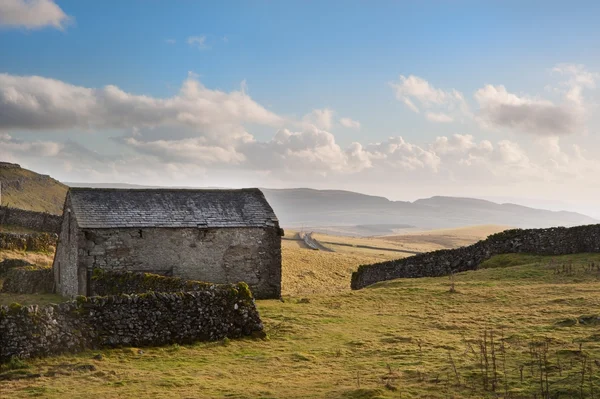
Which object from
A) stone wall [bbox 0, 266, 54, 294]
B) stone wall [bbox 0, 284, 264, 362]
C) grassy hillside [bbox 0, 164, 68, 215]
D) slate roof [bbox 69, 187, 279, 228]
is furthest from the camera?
grassy hillside [bbox 0, 164, 68, 215]

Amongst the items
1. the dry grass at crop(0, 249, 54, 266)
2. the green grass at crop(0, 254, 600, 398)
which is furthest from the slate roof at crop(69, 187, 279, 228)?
the dry grass at crop(0, 249, 54, 266)

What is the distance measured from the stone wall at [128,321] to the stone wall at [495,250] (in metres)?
17.6

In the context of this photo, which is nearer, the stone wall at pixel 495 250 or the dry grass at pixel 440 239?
the stone wall at pixel 495 250

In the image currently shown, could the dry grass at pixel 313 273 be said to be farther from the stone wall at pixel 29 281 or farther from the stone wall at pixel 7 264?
the stone wall at pixel 7 264

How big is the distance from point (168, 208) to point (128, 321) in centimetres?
1365

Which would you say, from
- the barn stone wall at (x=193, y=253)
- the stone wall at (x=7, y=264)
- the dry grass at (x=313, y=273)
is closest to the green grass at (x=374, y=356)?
the barn stone wall at (x=193, y=253)

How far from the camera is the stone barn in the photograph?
26547 mm

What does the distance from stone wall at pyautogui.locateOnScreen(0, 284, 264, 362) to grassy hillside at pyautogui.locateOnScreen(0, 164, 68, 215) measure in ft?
264

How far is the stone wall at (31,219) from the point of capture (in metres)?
46.1

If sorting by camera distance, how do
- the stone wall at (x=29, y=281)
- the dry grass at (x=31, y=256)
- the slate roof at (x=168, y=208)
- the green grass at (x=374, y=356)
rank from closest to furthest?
the green grass at (x=374, y=356)
the slate roof at (x=168, y=208)
the stone wall at (x=29, y=281)
the dry grass at (x=31, y=256)

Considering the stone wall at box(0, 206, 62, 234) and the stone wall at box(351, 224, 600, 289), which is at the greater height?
the stone wall at box(0, 206, 62, 234)

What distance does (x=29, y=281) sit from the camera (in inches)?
1241

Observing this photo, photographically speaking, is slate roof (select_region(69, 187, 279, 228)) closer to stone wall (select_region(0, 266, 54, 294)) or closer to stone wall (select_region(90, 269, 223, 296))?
stone wall (select_region(90, 269, 223, 296))

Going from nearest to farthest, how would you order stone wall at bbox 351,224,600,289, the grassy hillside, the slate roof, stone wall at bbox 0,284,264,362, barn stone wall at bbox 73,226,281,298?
stone wall at bbox 0,284,264,362 → barn stone wall at bbox 73,226,281,298 → the slate roof → stone wall at bbox 351,224,600,289 → the grassy hillside
